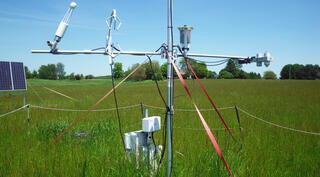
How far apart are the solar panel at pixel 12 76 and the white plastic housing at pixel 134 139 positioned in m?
9.49

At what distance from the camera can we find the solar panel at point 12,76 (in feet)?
32.4

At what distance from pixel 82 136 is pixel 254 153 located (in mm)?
4524

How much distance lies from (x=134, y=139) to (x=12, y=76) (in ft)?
33.9

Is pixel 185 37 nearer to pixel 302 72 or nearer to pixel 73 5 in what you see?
pixel 73 5

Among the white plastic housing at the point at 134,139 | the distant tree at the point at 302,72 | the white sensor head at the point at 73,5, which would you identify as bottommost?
the white plastic housing at the point at 134,139

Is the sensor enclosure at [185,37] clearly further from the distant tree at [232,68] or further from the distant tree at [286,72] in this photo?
the distant tree at [286,72]

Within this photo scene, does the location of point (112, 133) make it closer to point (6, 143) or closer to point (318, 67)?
point (6, 143)

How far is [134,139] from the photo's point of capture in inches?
128

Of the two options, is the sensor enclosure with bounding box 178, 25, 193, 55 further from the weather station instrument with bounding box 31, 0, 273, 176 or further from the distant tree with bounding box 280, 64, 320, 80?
the distant tree with bounding box 280, 64, 320, 80

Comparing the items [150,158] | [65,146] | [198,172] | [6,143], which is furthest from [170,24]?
[6,143]

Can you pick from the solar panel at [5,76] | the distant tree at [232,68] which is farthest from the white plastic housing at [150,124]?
the solar panel at [5,76]

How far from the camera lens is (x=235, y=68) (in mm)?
3609

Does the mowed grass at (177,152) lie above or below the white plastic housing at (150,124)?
below

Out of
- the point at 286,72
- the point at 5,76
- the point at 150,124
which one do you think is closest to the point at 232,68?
the point at 150,124
